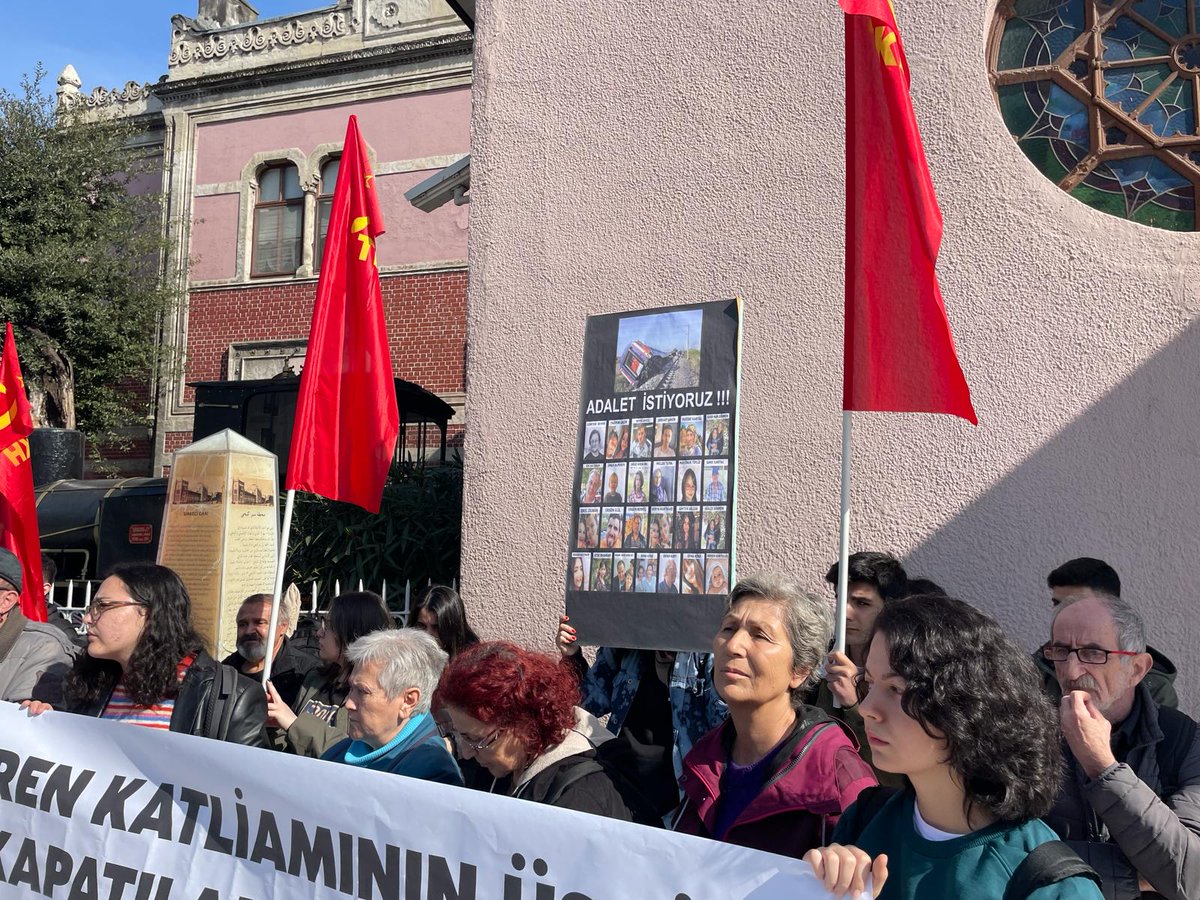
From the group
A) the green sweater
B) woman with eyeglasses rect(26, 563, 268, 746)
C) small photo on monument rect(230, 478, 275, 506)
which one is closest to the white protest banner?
the green sweater

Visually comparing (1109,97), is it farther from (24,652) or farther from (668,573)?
(24,652)

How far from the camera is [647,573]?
4.47 metres

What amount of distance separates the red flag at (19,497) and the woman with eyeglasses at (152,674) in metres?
2.17

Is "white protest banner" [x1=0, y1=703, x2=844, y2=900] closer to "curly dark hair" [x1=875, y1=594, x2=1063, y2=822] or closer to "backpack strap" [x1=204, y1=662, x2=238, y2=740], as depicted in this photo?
"curly dark hair" [x1=875, y1=594, x2=1063, y2=822]

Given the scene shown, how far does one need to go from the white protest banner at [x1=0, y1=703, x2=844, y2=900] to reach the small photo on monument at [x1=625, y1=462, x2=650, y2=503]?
1964 millimetres

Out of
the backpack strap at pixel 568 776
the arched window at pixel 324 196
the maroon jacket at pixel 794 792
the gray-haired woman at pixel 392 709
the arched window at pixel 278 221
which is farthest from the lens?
the arched window at pixel 278 221

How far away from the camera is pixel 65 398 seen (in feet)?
65.5

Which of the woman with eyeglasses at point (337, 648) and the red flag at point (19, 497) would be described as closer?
the woman with eyeglasses at point (337, 648)

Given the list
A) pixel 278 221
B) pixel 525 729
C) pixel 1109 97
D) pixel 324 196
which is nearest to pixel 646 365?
pixel 525 729

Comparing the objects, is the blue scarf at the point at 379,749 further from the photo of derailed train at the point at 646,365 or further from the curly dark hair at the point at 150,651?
the photo of derailed train at the point at 646,365

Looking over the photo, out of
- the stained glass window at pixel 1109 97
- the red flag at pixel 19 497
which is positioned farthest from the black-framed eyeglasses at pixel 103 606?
the stained glass window at pixel 1109 97

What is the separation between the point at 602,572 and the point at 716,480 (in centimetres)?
61

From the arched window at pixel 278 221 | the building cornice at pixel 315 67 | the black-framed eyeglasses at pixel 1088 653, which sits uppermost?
the building cornice at pixel 315 67

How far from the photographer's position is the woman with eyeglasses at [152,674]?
3.79 meters
